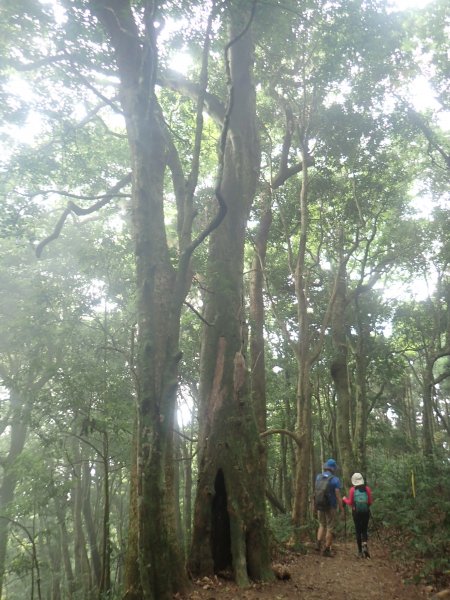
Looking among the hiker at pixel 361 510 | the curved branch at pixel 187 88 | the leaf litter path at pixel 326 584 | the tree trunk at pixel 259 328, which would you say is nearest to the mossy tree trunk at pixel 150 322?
the leaf litter path at pixel 326 584

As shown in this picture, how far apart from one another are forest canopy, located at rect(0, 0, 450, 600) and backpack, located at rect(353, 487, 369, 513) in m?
0.93

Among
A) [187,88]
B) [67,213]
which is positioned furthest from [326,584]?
[187,88]

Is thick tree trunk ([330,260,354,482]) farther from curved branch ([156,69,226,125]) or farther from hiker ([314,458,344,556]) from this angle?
curved branch ([156,69,226,125])

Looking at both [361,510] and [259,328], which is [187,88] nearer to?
[259,328]

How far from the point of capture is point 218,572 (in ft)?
21.1

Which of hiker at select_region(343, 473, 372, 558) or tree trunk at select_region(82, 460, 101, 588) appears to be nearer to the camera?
hiker at select_region(343, 473, 372, 558)

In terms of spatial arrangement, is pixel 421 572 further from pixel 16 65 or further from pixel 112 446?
pixel 16 65

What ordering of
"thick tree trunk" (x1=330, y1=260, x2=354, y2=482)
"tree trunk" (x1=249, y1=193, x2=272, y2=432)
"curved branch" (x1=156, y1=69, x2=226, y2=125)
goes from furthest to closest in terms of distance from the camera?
1. "thick tree trunk" (x1=330, y1=260, x2=354, y2=482)
2. "tree trunk" (x1=249, y1=193, x2=272, y2=432)
3. "curved branch" (x1=156, y1=69, x2=226, y2=125)

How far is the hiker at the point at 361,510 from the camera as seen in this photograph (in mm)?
8609

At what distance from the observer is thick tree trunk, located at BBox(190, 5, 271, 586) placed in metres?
6.44

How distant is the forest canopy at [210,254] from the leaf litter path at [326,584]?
330mm

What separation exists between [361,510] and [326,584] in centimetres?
243

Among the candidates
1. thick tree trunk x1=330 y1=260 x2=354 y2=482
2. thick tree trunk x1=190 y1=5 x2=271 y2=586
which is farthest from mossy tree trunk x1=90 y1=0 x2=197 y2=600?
thick tree trunk x1=330 y1=260 x2=354 y2=482

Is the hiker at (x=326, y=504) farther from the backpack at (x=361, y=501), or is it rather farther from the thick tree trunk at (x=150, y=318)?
the thick tree trunk at (x=150, y=318)
